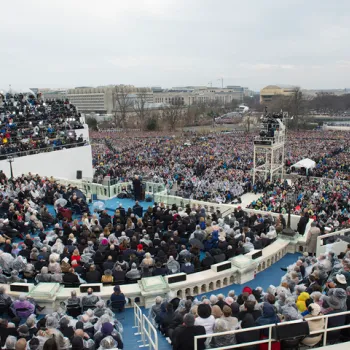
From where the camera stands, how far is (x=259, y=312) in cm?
635

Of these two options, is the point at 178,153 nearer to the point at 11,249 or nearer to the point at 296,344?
the point at 11,249

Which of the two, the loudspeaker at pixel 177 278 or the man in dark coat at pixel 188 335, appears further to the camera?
the loudspeaker at pixel 177 278

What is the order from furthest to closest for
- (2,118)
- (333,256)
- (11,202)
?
(2,118) → (11,202) → (333,256)

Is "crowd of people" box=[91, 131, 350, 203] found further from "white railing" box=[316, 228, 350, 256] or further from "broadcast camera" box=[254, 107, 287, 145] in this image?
"white railing" box=[316, 228, 350, 256]

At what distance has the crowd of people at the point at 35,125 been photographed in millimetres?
25172

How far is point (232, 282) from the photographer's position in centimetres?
936

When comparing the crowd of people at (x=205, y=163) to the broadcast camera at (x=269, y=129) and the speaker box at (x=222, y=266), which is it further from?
the speaker box at (x=222, y=266)

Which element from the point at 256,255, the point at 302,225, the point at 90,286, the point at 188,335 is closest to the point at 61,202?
the point at 90,286

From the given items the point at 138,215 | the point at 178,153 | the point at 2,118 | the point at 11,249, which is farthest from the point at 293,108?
the point at 11,249

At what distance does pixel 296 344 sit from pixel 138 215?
10017 mm

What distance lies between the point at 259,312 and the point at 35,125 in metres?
26.1

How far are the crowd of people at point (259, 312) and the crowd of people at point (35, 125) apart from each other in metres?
20.1

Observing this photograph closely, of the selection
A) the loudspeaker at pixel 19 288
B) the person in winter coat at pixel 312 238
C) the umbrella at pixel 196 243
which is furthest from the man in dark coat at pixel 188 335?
the person in winter coat at pixel 312 238

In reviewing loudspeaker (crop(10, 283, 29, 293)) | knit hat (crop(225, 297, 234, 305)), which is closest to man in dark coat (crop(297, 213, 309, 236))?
knit hat (crop(225, 297, 234, 305))
